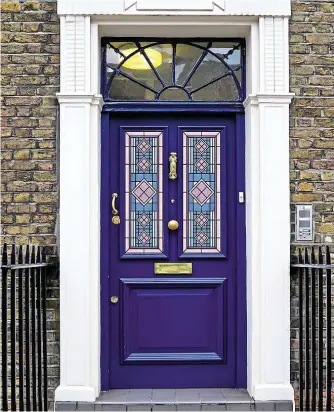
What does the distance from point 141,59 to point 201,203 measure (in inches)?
52.2

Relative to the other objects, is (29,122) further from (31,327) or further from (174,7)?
(31,327)

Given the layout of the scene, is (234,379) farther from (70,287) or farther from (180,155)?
(180,155)

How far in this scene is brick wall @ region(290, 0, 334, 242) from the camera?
189 inches

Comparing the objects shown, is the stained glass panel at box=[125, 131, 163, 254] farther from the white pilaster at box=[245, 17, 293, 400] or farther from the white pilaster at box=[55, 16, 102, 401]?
the white pilaster at box=[245, 17, 293, 400]

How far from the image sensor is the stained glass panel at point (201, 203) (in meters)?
4.95

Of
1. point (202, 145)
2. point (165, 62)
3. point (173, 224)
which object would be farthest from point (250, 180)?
point (165, 62)

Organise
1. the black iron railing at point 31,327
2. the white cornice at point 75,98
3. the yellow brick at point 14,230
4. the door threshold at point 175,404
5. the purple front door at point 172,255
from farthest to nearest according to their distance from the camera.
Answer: the purple front door at point 172,255, the yellow brick at point 14,230, the white cornice at point 75,98, the door threshold at point 175,404, the black iron railing at point 31,327

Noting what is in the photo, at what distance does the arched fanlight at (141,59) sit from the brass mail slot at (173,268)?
5.49ft

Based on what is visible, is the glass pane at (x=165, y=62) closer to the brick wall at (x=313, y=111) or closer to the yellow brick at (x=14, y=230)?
the brick wall at (x=313, y=111)

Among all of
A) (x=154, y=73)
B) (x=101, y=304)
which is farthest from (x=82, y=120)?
(x=101, y=304)

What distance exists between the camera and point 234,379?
4910mm

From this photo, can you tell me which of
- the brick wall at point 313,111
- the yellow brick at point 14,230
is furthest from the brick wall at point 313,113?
the yellow brick at point 14,230

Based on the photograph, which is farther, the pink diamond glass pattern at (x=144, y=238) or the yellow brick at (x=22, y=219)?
the pink diamond glass pattern at (x=144, y=238)

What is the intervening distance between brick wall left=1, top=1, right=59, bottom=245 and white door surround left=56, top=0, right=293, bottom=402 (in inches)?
6.3
